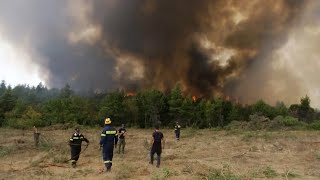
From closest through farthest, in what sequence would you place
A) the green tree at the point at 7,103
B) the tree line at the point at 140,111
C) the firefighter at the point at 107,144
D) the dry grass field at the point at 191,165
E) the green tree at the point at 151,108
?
the dry grass field at the point at 191,165, the firefighter at the point at 107,144, the tree line at the point at 140,111, the green tree at the point at 151,108, the green tree at the point at 7,103

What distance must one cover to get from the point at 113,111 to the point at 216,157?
49269 mm

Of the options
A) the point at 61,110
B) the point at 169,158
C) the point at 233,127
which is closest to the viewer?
the point at 169,158

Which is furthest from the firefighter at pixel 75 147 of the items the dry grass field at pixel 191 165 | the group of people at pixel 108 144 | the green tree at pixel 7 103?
the green tree at pixel 7 103

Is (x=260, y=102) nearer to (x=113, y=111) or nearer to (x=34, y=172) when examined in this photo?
(x=113, y=111)

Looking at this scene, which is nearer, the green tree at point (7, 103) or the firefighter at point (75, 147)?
the firefighter at point (75, 147)

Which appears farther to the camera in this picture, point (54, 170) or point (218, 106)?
point (218, 106)

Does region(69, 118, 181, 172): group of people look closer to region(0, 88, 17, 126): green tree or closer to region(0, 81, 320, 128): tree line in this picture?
region(0, 81, 320, 128): tree line

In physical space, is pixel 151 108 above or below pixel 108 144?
above

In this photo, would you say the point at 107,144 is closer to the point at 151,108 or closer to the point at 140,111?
the point at 151,108

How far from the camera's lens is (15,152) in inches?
883

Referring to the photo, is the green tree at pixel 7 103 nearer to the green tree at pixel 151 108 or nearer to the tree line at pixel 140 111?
the tree line at pixel 140 111

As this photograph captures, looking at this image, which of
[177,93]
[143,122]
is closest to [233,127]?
[177,93]

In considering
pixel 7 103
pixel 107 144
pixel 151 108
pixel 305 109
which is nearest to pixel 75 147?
pixel 107 144

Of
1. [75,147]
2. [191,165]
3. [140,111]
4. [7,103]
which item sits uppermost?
[7,103]
